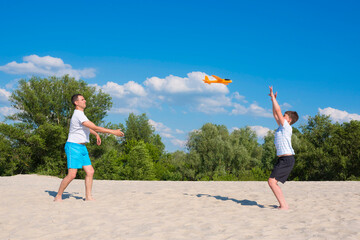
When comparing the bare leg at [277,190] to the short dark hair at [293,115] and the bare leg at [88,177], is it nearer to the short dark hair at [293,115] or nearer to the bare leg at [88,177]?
the short dark hair at [293,115]

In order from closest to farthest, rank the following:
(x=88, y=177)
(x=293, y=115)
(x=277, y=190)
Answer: (x=277, y=190) < (x=293, y=115) < (x=88, y=177)

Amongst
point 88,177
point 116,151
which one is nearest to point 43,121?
point 116,151

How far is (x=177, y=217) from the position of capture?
575cm

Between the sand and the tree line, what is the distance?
20.8m

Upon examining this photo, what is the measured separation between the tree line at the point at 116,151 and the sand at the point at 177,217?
20.8m

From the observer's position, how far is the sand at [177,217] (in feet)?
15.4

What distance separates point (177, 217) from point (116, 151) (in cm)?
3567

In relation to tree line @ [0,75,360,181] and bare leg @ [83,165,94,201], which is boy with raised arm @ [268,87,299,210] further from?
tree line @ [0,75,360,181]

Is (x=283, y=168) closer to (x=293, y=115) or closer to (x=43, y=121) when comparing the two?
(x=293, y=115)

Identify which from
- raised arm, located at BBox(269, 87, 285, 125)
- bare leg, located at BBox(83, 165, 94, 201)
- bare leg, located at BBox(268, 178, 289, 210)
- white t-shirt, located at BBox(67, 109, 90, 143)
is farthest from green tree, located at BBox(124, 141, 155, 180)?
raised arm, located at BBox(269, 87, 285, 125)

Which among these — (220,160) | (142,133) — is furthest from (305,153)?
(142,133)

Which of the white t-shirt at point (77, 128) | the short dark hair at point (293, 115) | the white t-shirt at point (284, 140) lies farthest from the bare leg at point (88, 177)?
the short dark hair at point (293, 115)

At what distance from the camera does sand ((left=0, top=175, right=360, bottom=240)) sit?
15.4 ft

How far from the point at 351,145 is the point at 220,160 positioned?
15.9 meters
